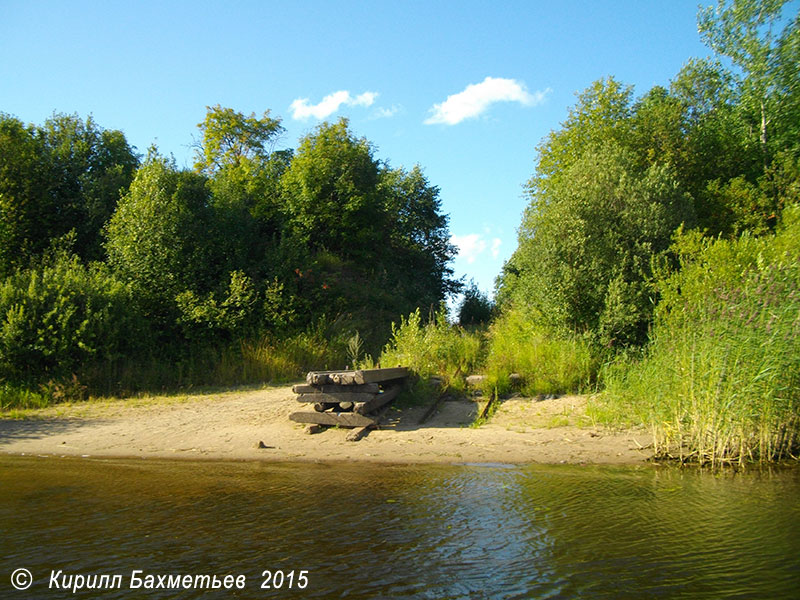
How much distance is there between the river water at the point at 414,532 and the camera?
15.8 ft

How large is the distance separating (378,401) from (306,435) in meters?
1.49

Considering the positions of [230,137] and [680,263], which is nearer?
[680,263]

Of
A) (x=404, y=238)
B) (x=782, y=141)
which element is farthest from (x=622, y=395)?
(x=404, y=238)

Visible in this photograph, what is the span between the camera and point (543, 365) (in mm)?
13633

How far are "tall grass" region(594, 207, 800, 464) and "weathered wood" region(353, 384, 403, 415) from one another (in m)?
4.54

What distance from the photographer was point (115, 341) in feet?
52.1

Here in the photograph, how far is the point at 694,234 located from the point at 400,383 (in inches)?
278

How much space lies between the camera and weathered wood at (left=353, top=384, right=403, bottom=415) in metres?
11.1

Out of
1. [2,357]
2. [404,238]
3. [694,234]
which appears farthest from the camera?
[404,238]

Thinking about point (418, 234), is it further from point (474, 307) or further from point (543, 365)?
point (543, 365)

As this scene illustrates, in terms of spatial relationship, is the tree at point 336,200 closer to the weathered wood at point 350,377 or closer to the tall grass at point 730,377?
the weathered wood at point 350,377

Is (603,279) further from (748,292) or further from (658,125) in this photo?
(658,125)

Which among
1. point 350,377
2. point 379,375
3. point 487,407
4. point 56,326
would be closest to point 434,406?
point 487,407

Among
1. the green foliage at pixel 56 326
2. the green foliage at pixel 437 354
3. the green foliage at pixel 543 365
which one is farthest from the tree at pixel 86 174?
the green foliage at pixel 543 365
